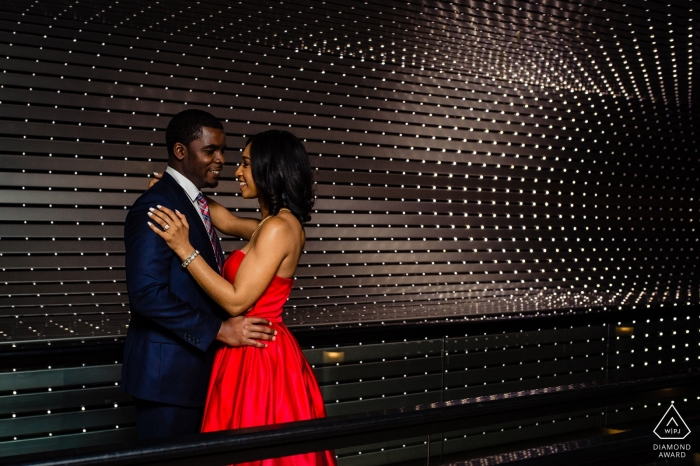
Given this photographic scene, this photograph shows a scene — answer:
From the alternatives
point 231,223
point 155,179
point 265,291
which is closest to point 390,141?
point 231,223

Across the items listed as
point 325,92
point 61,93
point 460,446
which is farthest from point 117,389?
point 325,92

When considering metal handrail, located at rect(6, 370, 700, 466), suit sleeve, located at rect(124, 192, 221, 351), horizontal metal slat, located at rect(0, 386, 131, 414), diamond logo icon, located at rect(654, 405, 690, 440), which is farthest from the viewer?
Result: horizontal metal slat, located at rect(0, 386, 131, 414)

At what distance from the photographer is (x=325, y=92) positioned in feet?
23.8

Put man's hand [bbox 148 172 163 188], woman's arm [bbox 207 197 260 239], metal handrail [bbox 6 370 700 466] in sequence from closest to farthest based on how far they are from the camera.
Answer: metal handrail [bbox 6 370 700 466] → man's hand [bbox 148 172 163 188] → woman's arm [bbox 207 197 260 239]

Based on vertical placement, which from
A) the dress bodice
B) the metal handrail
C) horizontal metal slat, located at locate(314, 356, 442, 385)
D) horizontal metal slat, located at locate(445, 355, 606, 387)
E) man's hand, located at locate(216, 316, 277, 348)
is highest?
the dress bodice

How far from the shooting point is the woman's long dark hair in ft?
7.25

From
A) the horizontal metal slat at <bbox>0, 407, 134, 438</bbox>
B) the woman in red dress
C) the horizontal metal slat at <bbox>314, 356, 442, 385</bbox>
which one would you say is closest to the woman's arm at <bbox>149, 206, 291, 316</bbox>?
the woman in red dress

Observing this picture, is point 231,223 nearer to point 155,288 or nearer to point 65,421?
point 155,288

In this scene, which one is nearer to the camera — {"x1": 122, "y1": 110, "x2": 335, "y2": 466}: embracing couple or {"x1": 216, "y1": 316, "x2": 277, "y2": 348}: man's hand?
{"x1": 122, "y1": 110, "x2": 335, "y2": 466}: embracing couple

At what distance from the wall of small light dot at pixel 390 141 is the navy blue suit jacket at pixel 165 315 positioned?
6.43ft

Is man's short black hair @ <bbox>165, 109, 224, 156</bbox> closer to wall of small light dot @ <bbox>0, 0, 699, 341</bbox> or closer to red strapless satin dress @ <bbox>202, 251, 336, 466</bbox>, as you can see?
red strapless satin dress @ <bbox>202, 251, 336, 466</bbox>

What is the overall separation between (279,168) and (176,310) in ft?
1.75

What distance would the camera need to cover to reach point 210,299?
2289mm

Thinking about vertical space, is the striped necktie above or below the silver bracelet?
above
